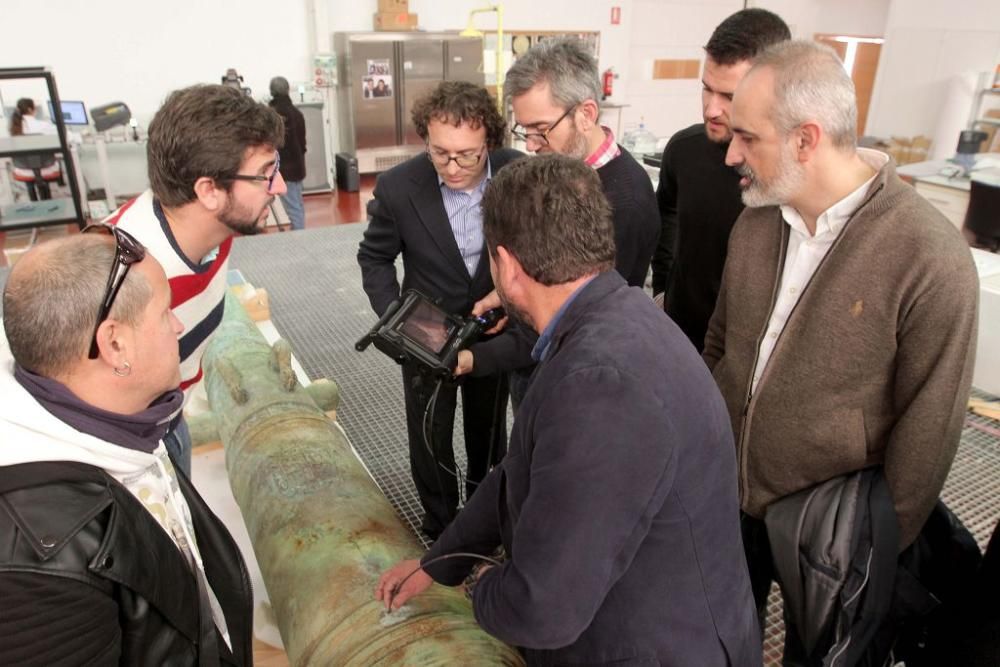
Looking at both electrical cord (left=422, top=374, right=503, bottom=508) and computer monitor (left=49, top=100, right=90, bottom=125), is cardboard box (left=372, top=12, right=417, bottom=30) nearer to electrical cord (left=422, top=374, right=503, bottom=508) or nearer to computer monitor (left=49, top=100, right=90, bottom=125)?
computer monitor (left=49, top=100, right=90, bottom=125)

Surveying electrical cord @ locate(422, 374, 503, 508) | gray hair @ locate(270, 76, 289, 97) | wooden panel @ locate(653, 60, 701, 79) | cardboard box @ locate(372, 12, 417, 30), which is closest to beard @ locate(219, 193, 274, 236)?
electrical cord @ locate(422, 374, 503, 508)

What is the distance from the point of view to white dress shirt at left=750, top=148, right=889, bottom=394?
1.51 metres

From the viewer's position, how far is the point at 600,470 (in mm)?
1021

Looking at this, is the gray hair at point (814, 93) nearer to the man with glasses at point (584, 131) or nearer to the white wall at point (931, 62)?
the man with glasses at point (584, 131)

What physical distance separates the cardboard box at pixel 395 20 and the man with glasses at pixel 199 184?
746 cm

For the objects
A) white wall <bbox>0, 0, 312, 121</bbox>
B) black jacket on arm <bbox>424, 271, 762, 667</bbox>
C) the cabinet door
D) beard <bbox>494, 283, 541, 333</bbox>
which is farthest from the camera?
the cabinet door

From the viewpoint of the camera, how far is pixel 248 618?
1.49 meters

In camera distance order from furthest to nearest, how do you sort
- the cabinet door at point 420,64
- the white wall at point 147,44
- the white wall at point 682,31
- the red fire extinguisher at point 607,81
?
the white wall at point 682,31, the red fire extinguisher at point 607,81, the cabinet door at point 420,64, the white wall at point 147,44

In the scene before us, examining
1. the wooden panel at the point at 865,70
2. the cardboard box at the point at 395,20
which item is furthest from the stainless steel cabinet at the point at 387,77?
the wooden panel at the point at 865,70

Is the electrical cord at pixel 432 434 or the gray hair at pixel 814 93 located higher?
the gray hair at pixel 814 93

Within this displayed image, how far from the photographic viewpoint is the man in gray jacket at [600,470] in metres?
1.04

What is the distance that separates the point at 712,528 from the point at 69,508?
3.28ft

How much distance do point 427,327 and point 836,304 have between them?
1.05 m

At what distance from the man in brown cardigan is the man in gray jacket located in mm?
451
